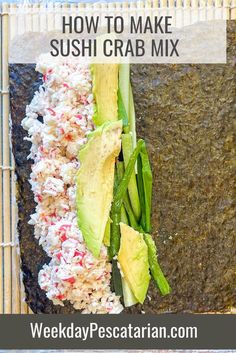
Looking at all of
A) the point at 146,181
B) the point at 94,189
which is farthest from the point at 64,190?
the point at 146,181

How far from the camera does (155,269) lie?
3.98ft

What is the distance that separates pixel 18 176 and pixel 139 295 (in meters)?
0.36

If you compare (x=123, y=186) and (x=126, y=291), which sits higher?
(x=123, y=186)

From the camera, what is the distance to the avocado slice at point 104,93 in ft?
3.89

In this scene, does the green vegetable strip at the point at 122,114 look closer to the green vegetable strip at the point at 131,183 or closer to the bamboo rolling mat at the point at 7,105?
the green vegetable strip at the point at 131,183

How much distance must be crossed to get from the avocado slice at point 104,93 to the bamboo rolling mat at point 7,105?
6.7 inches

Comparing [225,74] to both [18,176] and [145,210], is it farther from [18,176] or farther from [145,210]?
[18,176]

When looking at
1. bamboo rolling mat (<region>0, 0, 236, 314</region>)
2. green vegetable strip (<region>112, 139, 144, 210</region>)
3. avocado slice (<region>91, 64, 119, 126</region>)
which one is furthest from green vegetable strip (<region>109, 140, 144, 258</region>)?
bamboo rolling mat (<region>0, 0, 236, 314</region>)

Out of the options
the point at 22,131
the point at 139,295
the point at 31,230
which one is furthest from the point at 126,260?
the point at 22,131

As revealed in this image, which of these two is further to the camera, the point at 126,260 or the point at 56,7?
the point at 56,7

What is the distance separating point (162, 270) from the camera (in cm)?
123

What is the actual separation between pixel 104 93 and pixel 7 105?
0.24 meters

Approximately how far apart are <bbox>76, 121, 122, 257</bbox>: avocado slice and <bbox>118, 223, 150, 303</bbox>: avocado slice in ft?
0.16

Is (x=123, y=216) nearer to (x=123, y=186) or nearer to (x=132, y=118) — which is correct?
(x=123, y=186)
